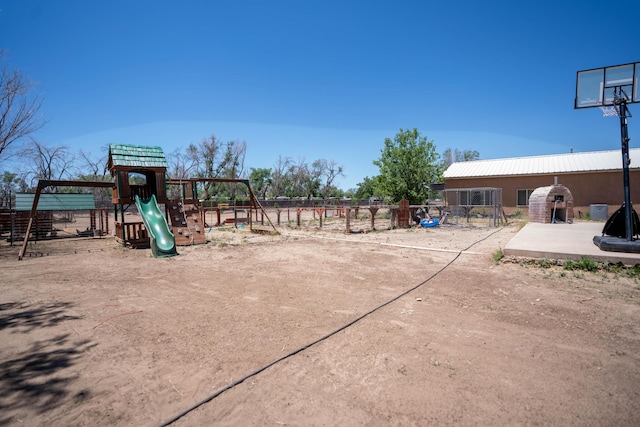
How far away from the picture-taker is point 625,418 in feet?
8.46

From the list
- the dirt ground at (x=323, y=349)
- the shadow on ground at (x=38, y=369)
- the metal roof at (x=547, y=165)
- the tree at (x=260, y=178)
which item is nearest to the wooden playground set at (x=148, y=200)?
the dirt ground at (x=323, y=349)

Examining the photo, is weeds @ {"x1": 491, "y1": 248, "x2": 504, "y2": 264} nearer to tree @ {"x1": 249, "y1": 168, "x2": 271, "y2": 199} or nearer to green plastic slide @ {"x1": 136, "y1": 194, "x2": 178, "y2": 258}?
green plastic slide @ {"x1": 136, "y1": 194, "x2": 178, "y2": 258}

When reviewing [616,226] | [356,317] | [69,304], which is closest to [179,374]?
[356,317]

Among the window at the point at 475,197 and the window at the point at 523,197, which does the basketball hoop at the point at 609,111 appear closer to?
the window at the point at 523,197

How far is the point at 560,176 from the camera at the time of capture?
23.2 metres

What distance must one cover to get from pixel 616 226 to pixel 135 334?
11774mm

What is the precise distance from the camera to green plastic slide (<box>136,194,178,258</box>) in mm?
10719

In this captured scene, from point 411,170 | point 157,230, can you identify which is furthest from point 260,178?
point 157,230

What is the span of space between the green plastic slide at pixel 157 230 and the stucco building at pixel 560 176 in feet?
73.9

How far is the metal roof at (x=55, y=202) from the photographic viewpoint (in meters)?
17.2

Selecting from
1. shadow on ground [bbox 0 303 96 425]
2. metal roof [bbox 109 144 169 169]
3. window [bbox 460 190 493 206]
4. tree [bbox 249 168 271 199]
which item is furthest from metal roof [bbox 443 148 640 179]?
tree [bbox 249 168 271 199]

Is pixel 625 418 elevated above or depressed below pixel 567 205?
below

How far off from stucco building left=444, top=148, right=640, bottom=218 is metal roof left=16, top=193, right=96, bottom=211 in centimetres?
2648

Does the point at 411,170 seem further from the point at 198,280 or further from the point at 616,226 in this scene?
the point at 198,280
